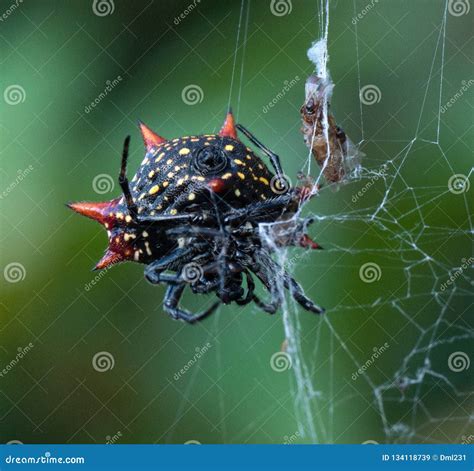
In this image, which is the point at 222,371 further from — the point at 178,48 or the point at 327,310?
the point at 178,48

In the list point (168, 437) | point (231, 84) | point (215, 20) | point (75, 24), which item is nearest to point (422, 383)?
point (168, 437)
